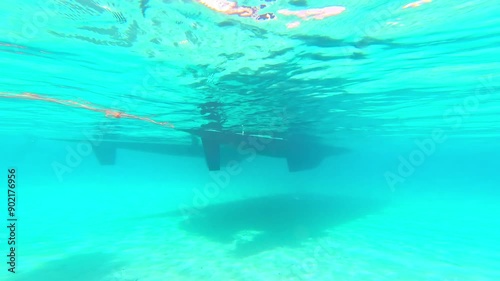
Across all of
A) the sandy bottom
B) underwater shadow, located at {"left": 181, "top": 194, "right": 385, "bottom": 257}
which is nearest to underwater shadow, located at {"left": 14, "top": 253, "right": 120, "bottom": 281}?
the sandy bottom

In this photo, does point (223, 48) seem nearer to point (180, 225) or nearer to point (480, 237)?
point (180, 225)

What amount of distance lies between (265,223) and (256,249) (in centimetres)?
521

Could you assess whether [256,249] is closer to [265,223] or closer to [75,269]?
[265,223]

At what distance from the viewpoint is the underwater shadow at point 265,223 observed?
15.7 meters

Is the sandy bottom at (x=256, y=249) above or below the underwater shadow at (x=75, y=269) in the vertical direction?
below

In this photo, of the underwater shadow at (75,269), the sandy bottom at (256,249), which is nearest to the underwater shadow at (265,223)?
the sandy bottom at (256,249)

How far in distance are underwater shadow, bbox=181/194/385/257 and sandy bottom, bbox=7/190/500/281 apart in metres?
0.07

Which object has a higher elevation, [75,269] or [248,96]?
[248,96]

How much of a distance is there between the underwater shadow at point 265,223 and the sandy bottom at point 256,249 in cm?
7

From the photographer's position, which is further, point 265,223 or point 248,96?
point 265,223

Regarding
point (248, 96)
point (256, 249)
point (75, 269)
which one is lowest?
point (256, 249)

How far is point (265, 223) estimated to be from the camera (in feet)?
64.0

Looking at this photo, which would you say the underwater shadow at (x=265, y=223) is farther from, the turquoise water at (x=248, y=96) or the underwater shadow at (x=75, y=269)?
the underwater shadow at (x=75, y=269)

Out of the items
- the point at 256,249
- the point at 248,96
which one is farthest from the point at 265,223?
the point at 248,96
